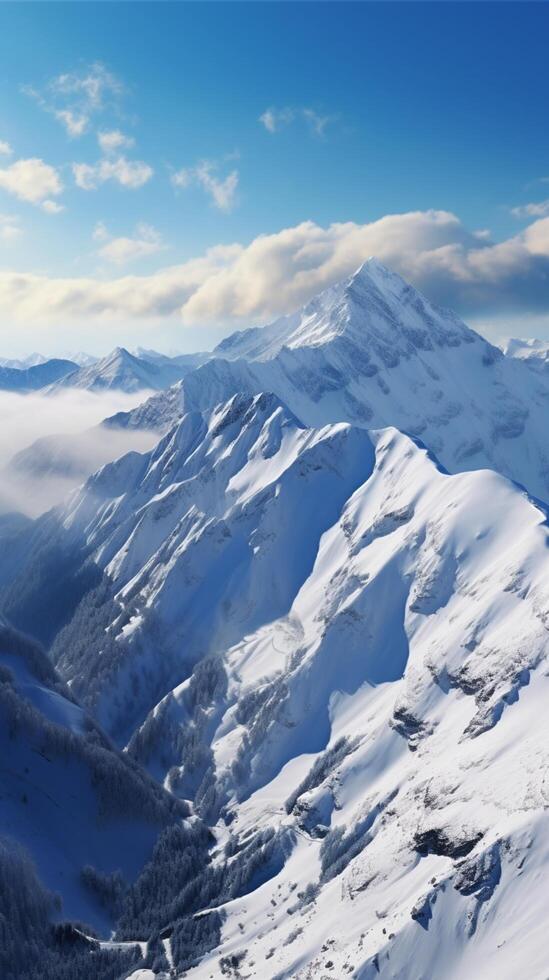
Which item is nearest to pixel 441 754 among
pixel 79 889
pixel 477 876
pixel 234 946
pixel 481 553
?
pixel 477 876

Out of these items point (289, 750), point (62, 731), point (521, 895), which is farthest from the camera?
point (289, 750)

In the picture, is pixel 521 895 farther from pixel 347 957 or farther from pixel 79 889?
pixel 79 889

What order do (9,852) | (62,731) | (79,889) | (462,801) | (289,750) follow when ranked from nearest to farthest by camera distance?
1. (462,801)
2. (9,852)
3. (79,889)
4. (62,731)
5. (289,750)

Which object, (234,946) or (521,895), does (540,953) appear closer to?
(521,895)

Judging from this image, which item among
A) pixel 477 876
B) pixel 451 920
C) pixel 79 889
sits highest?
pixel 477 876

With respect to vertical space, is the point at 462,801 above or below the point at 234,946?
above

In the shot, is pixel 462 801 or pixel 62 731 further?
pixel 62 731
